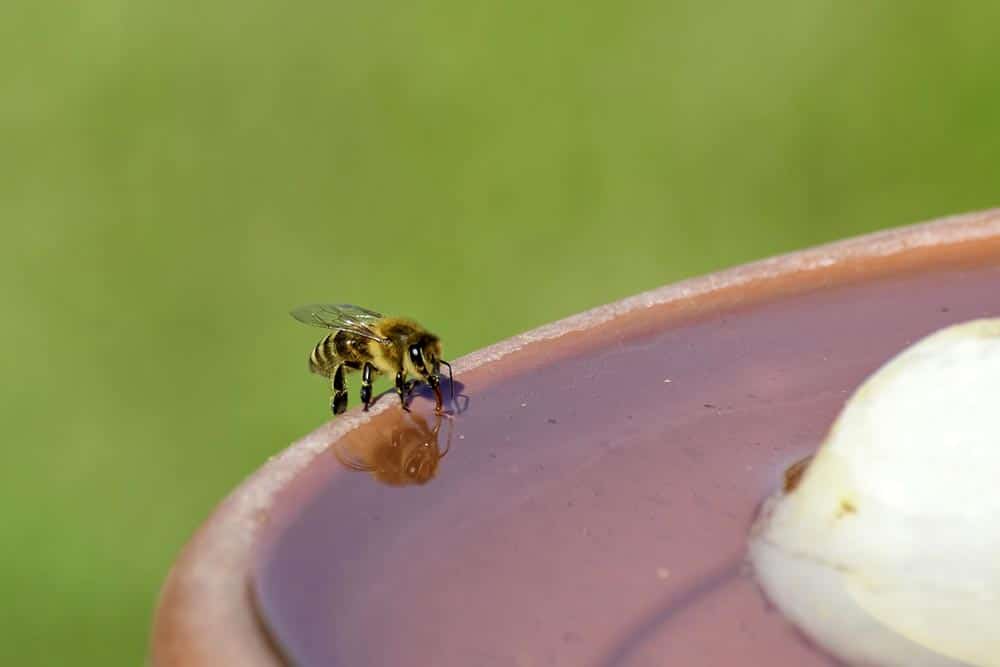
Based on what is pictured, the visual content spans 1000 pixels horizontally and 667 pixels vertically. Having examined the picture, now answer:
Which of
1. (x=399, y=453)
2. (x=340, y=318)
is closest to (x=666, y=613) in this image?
(x=399, y=453)

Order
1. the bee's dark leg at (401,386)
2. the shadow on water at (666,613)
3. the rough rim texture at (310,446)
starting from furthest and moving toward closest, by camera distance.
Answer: the bee's dark leg at (401,386) < the shadow on water at (666,613) < the rough rim texture at (310,446)

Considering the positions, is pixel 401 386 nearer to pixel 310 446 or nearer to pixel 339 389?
pixel 310 446

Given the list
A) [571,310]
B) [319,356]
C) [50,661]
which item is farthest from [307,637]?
[571,310]

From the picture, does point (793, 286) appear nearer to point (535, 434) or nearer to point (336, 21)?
point (535, 434)

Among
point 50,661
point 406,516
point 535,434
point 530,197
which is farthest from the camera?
point 530,197

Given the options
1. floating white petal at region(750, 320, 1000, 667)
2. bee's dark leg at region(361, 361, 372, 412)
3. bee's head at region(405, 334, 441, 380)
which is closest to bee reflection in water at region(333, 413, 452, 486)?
bee's head at region(405, 334, 441, 380)

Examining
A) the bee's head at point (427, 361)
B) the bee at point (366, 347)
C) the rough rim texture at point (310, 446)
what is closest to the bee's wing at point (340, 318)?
the bee at point (366, 347)

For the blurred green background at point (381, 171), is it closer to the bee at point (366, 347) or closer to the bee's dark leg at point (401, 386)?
the bee at point (366, 347)
